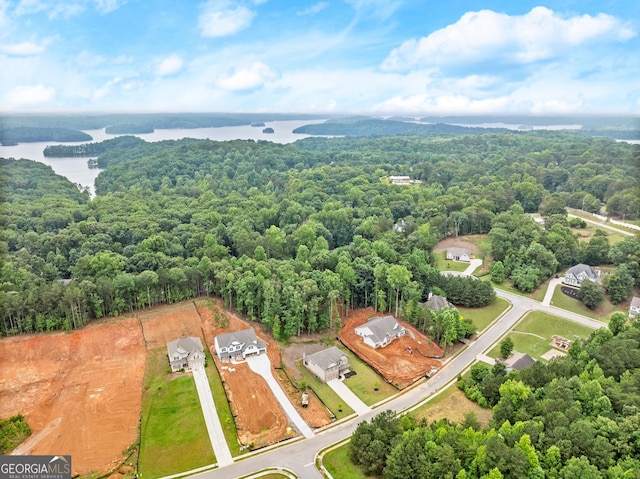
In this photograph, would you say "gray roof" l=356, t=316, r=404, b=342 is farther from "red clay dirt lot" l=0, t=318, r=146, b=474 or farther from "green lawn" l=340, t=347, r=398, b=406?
"red clay dirt lot" l=0, t=318, r=146, b=474

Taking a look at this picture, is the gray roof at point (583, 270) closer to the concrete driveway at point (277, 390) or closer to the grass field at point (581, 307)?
the grass field at point (581, 307)

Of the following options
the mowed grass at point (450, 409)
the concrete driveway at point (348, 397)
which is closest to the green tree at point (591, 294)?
the mowed grass at point (450, 409)

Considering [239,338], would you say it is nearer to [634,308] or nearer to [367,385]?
[367,385]

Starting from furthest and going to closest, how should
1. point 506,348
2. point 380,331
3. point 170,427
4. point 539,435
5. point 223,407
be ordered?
1. point 380,331
2. point 506,348
3. point 223,407
4. point 170,427
5. point 539,435

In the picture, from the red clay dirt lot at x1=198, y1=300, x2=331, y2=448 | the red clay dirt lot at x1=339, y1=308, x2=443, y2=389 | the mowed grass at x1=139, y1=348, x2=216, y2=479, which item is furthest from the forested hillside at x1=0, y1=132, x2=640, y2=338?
the mowed grass at x1=139, y1=348, x2=216, y2=479

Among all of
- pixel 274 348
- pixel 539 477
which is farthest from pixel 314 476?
pixel 274 348

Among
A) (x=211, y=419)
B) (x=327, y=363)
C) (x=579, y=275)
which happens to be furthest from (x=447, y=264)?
(x=211, y=419)
